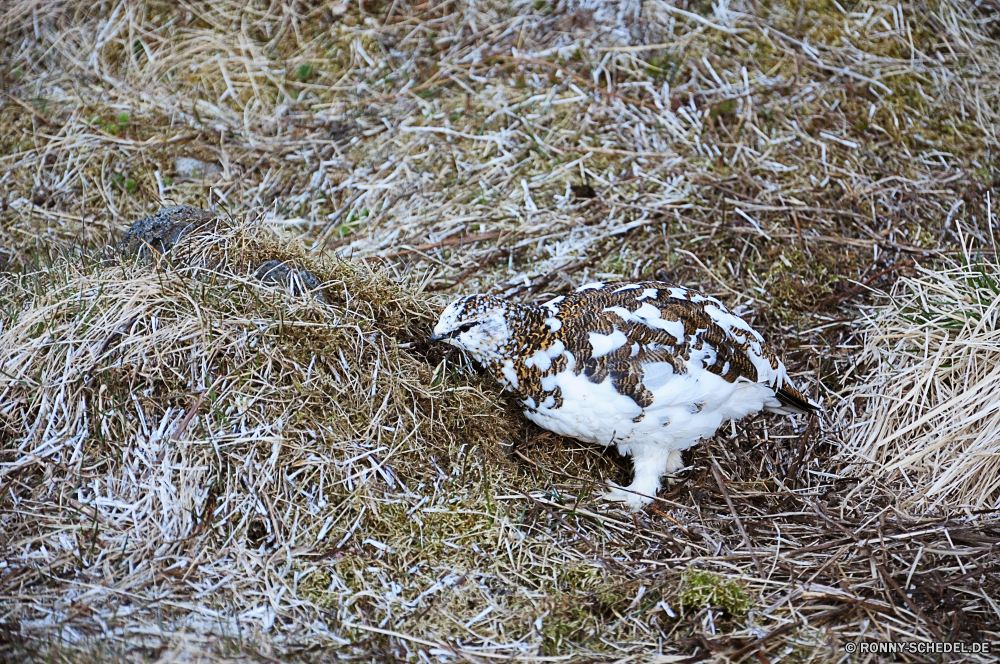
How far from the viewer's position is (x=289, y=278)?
10.7 feet

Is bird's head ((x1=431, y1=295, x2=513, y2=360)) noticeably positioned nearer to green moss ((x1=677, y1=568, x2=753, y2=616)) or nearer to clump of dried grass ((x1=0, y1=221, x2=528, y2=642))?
clump of dried grass ((x1=0, y1=221, x2=528, y2=642))

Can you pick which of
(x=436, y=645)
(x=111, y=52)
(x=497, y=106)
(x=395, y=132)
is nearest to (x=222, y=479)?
(x=436, y=645)

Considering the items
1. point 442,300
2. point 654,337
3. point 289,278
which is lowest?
point 442,300

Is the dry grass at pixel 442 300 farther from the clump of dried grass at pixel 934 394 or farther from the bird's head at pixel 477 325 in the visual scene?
the bird's head at pixel 477 325

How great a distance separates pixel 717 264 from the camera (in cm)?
403

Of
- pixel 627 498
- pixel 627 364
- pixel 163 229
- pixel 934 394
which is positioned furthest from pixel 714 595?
pixel 163 229

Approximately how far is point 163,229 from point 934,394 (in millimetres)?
3300

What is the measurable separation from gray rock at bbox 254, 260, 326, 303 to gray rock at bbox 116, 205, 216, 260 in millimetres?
386

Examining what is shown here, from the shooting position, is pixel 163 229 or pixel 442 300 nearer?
pixel 163 229

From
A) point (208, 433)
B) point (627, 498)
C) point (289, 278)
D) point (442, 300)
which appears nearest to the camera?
point (208, 433)

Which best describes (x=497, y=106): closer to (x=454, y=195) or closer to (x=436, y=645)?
(x=454, y=195)

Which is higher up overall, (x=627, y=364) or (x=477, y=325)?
(x=477, y=325)

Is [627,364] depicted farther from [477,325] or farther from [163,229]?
[163,229]

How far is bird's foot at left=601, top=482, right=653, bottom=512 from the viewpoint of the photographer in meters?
3.13
